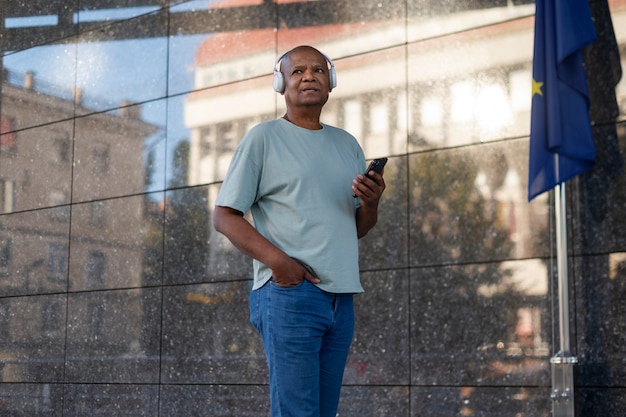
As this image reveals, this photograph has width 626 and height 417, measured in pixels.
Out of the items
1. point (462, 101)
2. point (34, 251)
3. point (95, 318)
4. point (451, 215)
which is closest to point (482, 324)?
point (451, 215)

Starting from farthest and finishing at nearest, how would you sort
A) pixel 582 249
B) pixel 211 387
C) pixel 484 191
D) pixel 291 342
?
pixel 211 387
pixel 484 191
pixel 582 249
pixel 291 342

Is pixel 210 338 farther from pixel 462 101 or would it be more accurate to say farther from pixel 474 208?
pixel 462 101

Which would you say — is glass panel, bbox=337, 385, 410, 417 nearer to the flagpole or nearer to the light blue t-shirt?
the flagpole

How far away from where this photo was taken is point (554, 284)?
5.21 metres

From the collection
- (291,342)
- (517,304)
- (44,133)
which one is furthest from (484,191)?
(44,133)

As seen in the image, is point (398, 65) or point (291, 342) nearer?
point (291, 342)

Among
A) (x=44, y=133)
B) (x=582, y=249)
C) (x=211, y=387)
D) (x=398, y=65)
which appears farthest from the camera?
(x=44, y=133)

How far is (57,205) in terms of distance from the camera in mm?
7738

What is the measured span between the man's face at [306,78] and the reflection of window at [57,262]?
181 inches

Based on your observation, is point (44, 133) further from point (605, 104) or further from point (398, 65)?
point (605, 104)

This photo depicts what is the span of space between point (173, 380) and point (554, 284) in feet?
8.83

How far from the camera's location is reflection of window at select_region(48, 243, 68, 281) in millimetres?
7613

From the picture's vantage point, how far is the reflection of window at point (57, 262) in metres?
7.61

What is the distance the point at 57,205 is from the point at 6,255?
694 mm
